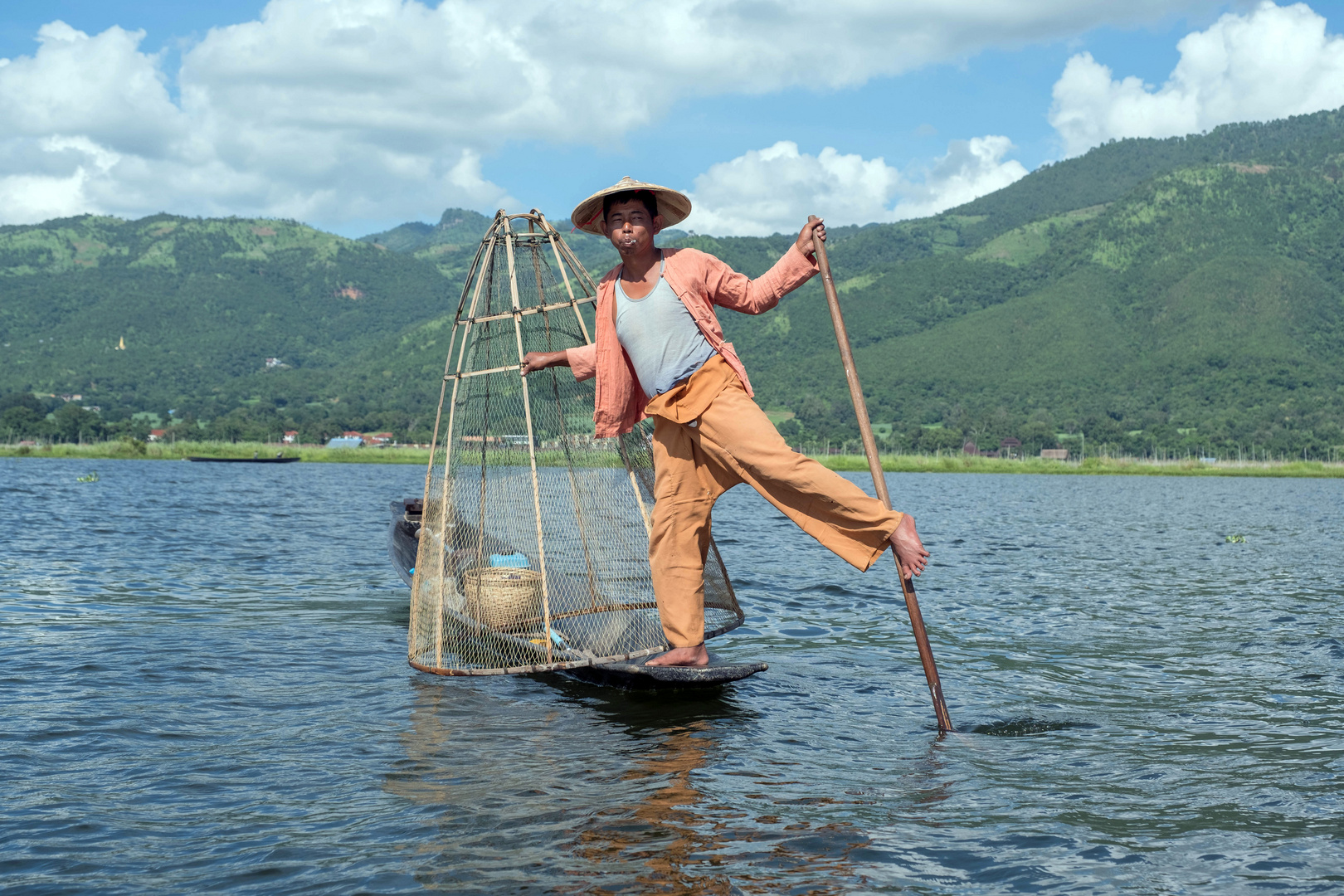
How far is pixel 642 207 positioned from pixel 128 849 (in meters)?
4.60

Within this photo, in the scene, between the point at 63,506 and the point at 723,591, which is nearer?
the point at 723,591

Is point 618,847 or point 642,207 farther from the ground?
point 642,207

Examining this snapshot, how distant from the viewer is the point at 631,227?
6.60 m

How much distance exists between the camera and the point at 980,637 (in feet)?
35.3

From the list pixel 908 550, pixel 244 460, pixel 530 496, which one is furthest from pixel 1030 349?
pixel 908 550

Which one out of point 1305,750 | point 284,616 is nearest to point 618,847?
point 1305,750

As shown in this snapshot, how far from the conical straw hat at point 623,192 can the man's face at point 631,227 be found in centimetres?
11

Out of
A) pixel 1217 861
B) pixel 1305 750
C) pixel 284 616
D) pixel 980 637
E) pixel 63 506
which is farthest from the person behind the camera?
pixel 63 506

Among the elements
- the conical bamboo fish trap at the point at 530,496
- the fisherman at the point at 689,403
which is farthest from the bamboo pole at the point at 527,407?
the fisherman at the point at 689,403

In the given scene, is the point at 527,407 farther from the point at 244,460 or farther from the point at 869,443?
the point at 244,460

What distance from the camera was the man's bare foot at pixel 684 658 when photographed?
7152 millimetres

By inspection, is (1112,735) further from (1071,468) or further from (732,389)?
(1071,468)

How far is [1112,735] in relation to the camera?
22.0 feet

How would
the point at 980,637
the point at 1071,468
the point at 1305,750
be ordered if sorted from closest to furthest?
1. the point at 1305,750
2. the point at 980,637
3. the point at 1071,468
